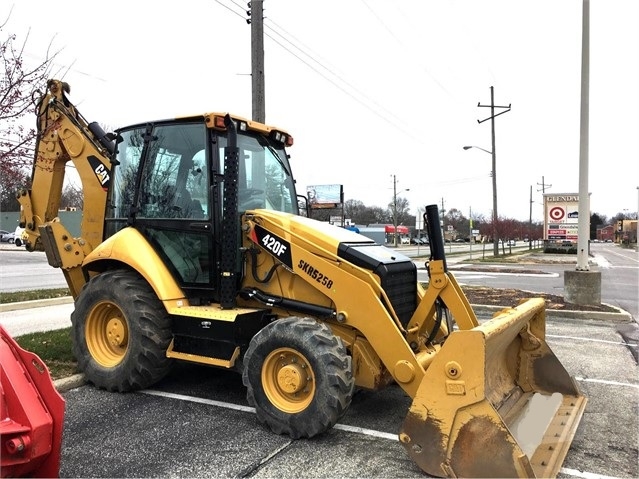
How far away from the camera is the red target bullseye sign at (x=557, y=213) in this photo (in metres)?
38.1

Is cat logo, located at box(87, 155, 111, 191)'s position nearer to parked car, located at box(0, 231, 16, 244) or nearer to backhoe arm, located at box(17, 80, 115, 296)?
backhoe arm, located at box(17, 80, 115, 296)

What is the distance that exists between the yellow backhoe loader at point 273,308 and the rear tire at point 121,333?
0.01 metres

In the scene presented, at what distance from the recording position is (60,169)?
6.59 metres

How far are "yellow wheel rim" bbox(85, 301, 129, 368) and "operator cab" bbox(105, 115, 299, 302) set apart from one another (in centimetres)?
79

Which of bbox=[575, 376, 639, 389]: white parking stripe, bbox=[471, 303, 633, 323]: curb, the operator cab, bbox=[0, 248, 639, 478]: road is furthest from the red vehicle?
bbox=[471, 303, 633, 323]: curb

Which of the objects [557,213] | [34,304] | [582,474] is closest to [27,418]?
[582,474]

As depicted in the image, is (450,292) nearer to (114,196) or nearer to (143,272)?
(143,272)

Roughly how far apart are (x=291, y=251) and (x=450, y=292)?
1.50 metres

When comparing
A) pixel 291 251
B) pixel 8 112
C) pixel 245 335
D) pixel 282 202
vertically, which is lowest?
pixel 245 335

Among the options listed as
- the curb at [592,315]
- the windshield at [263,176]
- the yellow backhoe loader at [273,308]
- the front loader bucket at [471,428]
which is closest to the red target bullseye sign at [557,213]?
the curb at [592,315]

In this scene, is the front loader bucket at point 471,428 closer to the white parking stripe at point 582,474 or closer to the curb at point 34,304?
the white parking stripe at point 582,474

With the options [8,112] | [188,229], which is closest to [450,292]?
[188,229]

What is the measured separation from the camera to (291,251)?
15.6 ft

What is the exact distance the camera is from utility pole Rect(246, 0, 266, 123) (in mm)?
10438
